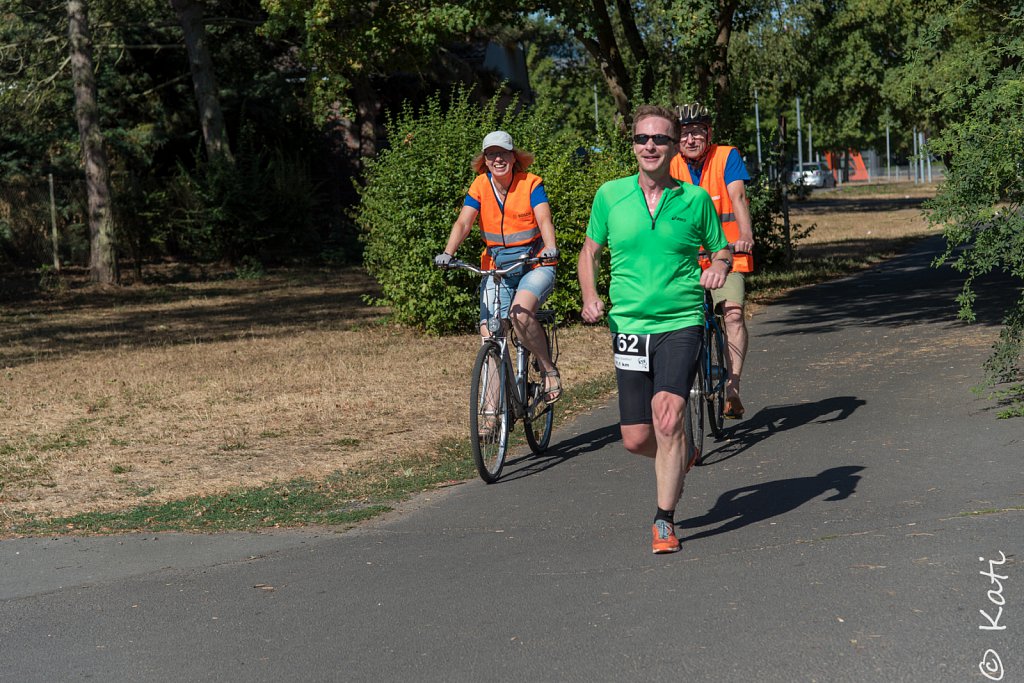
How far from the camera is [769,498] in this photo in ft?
21.2

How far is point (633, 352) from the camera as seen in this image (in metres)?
5.53

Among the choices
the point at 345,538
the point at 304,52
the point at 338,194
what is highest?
the point at 304,52

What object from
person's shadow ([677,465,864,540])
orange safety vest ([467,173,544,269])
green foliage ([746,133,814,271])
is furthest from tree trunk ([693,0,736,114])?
person's shadow ([677,465,864,540])

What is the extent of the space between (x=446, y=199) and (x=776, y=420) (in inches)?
251

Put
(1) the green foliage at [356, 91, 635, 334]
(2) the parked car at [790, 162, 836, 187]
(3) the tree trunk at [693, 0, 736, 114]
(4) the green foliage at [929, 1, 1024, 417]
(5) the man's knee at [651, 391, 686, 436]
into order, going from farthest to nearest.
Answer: (2) the parked car at [790, 162, 836, 187]
(3) the tree trunk at [693, 0, 736, 114]
(1) the green foliage at [356, 91, 635, 334]
(4) the green foliage at [929, 1, 1024, 417]
(5) the man's knee at [651, 391, 686, 436]

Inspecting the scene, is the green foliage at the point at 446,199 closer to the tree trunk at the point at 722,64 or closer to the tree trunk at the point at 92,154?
the tree trunk at the point at 722,64

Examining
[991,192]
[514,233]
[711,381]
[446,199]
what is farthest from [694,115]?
[446,199]

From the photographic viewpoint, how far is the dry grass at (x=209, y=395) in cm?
811

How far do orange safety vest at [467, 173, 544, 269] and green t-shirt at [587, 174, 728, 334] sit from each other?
245 centimetres

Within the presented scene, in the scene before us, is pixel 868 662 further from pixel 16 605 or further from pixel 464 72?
pixel 464 72

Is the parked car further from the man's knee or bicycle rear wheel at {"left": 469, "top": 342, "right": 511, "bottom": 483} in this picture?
the man's knee

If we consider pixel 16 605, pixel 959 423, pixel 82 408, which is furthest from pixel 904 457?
pixel 82 408

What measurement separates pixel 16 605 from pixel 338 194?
30030 millimetres

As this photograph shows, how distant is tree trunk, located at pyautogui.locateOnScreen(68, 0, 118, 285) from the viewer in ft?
76.0
